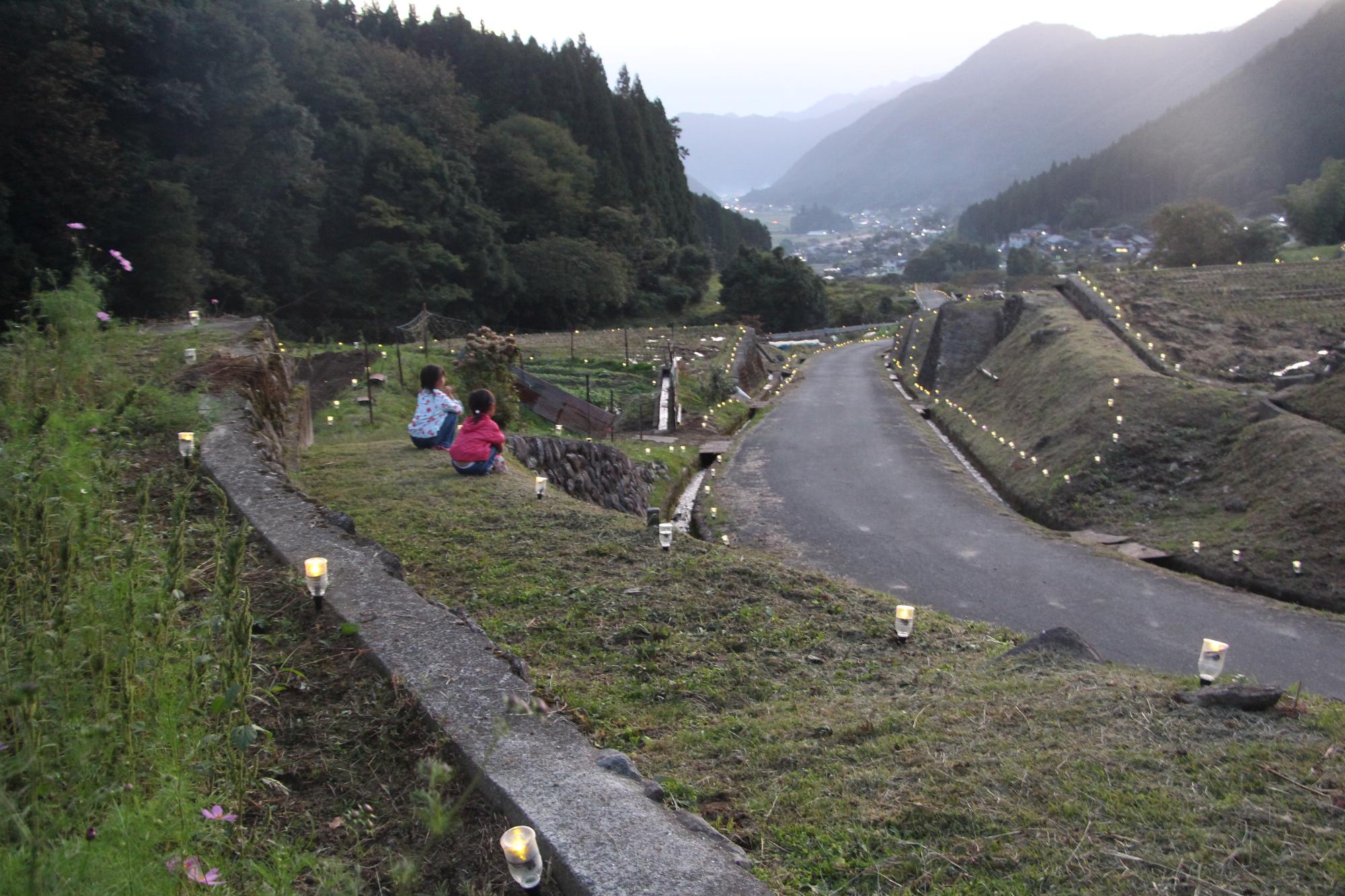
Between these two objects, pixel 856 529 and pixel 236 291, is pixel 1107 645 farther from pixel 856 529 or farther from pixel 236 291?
pixel 236 291

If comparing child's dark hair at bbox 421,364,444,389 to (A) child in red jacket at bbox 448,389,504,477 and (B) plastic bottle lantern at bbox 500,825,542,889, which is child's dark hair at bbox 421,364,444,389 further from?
(B) plastic bottle lantern at bbox 500,825,542,889

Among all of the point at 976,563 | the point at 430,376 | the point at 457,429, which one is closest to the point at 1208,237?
the point at 976,563

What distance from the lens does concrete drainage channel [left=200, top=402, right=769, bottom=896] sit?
2293 millimetres

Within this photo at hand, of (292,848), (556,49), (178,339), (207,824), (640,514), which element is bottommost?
(640,514)

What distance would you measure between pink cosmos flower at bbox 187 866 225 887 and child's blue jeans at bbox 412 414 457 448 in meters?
7.30

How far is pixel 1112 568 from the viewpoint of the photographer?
9.52 meters

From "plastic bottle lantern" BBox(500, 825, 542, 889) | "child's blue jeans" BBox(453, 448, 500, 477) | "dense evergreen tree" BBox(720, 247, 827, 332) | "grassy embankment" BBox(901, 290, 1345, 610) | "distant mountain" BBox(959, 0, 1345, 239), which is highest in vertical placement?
"distant mountain" BBox(959, 0, 1345, 239)

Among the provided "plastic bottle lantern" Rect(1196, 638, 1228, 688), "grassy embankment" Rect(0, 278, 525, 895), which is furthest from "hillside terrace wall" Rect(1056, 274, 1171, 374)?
"grassy embankment" Rect(0, 278, 525, 895)

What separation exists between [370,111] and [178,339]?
90.4 feet

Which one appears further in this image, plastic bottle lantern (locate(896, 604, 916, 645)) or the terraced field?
the terraced field

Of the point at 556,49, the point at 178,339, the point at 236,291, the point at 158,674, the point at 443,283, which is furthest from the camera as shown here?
the point at 556,49

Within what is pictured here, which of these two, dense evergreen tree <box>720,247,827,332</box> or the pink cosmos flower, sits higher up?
dense evergreen tree <box>720,247,827,332</box>

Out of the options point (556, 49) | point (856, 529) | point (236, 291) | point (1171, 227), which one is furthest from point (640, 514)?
point (556, 49)

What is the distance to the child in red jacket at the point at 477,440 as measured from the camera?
787 centimetres
